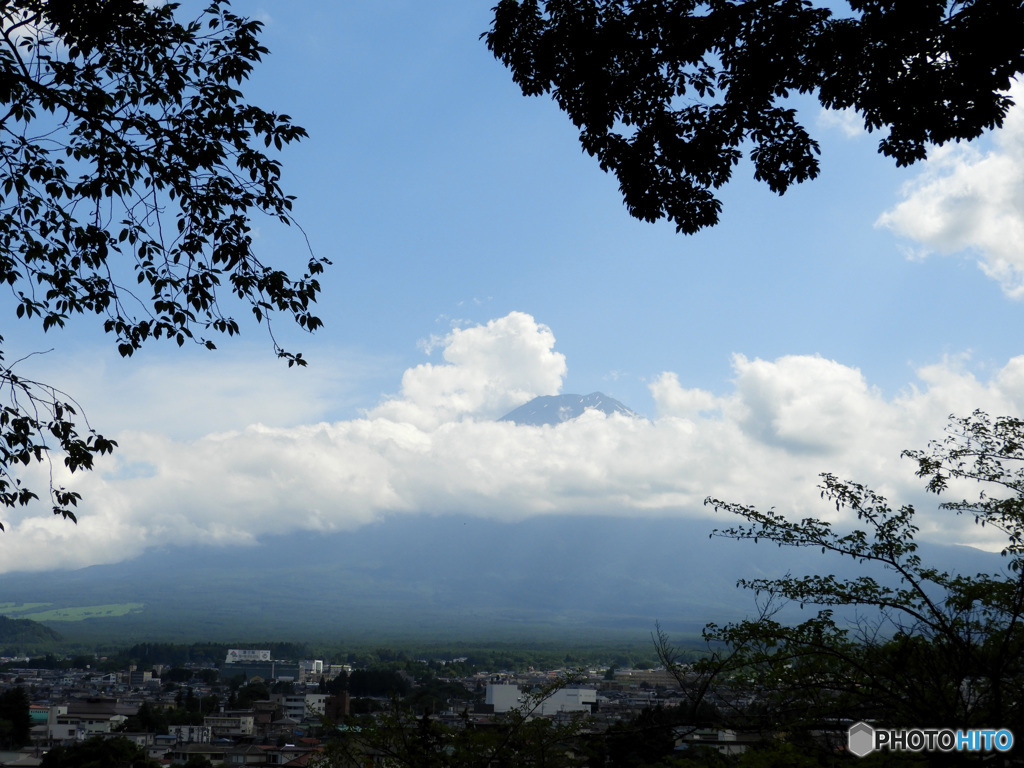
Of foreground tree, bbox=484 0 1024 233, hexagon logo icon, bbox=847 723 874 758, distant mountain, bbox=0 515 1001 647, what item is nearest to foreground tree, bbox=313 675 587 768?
hexagon logo icon, bbox=847 723 874 758

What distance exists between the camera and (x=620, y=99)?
174 inches

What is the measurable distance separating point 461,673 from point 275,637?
57.8 meters

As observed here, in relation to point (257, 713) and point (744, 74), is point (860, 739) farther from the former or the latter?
point (257, 713)

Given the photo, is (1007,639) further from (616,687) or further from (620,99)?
(616,687)

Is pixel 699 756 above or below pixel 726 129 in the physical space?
below

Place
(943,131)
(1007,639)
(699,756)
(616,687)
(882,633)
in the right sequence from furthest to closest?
(616,687) → (882,633) → (699,756) → (1007,639) → (943,131)

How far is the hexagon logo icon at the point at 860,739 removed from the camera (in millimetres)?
4891

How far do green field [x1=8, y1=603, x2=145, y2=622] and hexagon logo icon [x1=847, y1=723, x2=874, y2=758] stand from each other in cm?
13171

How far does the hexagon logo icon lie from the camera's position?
489 centimetres

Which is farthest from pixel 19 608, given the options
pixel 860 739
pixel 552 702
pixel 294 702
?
pixel 860 739

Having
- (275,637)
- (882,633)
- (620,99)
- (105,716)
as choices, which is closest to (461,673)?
(105,716)

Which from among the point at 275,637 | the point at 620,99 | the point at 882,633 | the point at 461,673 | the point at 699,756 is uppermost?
the point at 620,99

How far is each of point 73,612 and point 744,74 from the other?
149m

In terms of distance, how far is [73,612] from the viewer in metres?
128
